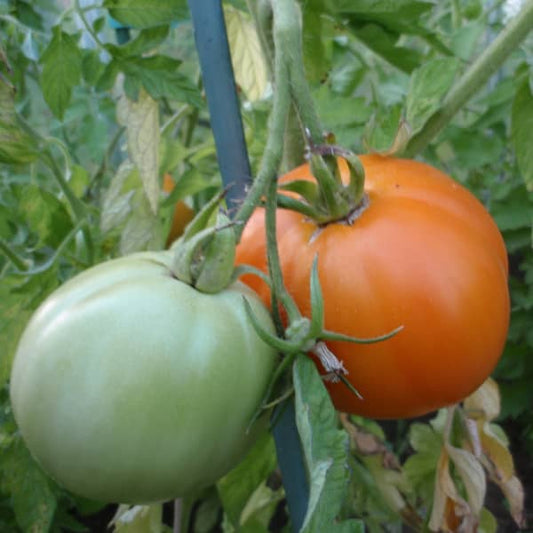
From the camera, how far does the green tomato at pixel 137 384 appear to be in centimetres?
40

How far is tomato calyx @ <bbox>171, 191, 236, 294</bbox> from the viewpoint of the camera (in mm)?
441

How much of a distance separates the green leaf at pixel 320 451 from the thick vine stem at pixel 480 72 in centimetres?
28

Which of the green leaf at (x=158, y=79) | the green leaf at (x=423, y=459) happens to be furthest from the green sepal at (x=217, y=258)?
the green leaf at (x=423, y=459)

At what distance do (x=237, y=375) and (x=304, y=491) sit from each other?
23 centimetres

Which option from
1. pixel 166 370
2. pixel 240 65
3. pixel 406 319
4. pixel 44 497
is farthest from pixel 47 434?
pixel 240 65

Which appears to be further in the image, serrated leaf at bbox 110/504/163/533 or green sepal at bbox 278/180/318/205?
serrated leaf at bbox 110/504/163/533

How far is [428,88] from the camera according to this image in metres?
0.60

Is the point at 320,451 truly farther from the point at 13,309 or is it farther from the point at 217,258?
the point at 13,309

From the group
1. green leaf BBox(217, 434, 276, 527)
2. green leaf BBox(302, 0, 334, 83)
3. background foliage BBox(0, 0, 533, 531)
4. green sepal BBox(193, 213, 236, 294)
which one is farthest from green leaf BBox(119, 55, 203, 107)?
green leaf BBox(217, 434, 276, 527)

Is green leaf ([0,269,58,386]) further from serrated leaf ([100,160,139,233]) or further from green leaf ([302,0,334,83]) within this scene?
green leaf ([302,0,334,83])

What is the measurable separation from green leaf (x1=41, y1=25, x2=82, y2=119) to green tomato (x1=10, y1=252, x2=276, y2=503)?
0.86ft

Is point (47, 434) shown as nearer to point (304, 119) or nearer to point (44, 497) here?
point (304, 119)

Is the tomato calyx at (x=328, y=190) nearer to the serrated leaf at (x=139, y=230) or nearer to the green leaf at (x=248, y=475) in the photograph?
the serrated leaf at (x=139, y=230)

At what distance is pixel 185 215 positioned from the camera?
122 cm
